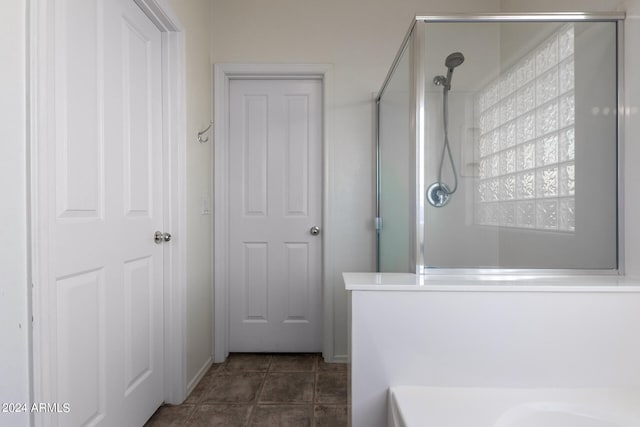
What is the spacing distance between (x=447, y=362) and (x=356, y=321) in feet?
1.12

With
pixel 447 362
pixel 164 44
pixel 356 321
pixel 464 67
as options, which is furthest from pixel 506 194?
pixel 164 44

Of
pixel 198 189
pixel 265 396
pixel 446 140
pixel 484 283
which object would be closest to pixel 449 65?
pixel 446 140

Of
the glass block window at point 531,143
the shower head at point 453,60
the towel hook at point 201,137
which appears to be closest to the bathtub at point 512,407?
the glass block window at point 531,143

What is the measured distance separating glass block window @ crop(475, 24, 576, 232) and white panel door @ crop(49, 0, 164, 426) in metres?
1.57

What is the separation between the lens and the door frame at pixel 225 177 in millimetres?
2336

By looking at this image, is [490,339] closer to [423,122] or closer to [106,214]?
[423,122]

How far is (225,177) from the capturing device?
7.86 ft

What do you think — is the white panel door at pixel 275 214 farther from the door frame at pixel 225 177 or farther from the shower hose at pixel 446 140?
the shower hose at pixel 446 140

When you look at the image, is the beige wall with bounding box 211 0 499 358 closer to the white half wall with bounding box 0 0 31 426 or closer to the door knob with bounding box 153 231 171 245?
the door knob with bounding box 153 231 171 245

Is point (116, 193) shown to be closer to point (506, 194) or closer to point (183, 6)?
point (183, 6)

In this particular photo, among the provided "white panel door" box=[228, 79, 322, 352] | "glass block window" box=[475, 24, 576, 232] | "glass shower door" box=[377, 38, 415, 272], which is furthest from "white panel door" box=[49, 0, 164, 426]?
"glass block window" box=[475, 24, 576, 232]

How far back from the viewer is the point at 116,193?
1.39 meters

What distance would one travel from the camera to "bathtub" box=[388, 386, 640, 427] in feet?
3.29

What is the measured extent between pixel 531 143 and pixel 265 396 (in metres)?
1.86
